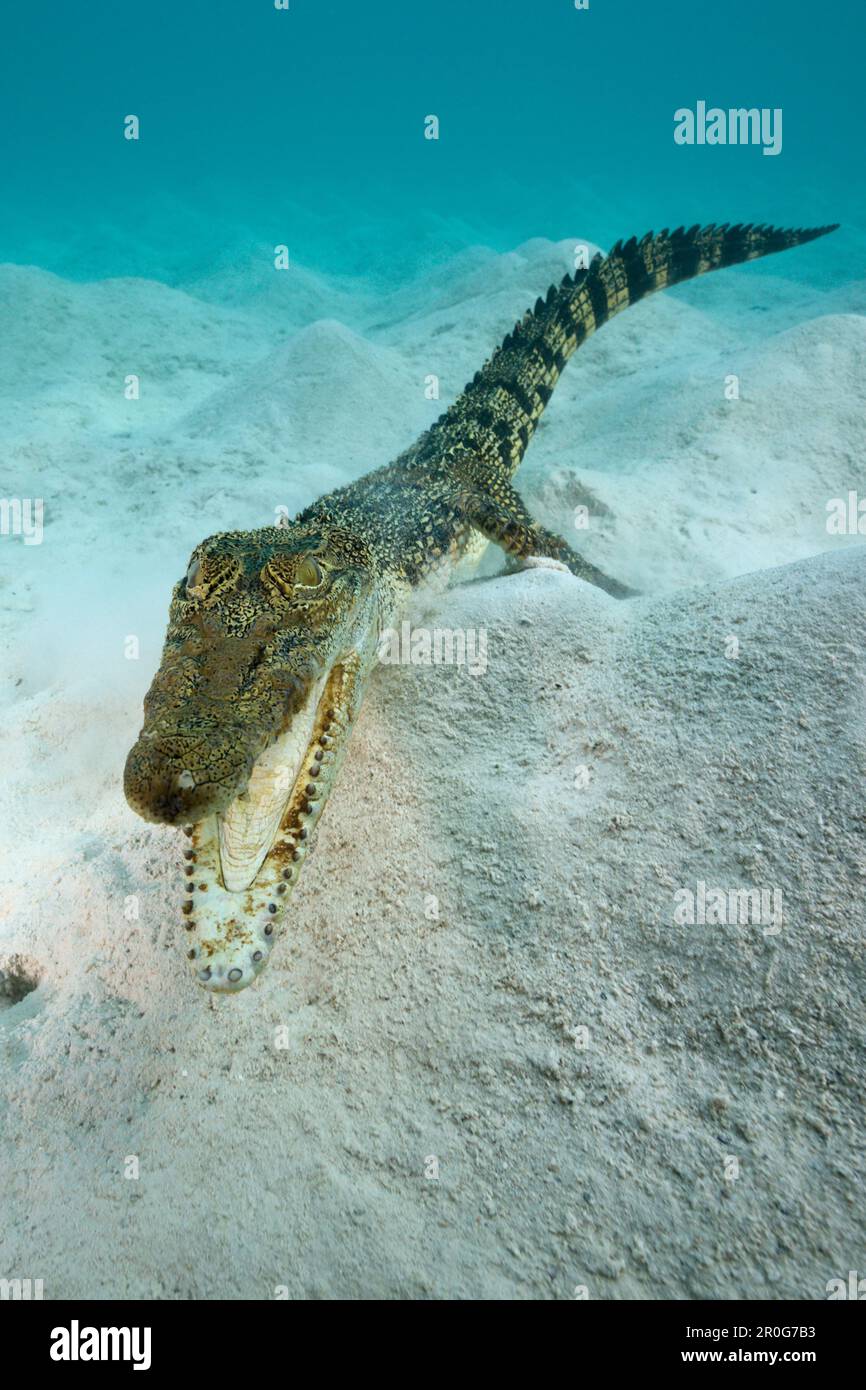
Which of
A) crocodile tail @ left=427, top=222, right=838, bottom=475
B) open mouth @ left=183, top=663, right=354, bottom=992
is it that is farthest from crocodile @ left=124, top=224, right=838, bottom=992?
crocodile tail @ left=427, top=222, right=838, bottom=475

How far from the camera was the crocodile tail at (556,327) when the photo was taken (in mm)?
5168

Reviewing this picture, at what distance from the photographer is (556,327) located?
593 centimetres

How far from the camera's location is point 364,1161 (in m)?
1.63

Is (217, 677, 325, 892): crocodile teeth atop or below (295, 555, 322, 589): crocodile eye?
below

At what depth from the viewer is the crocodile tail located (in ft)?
17.0

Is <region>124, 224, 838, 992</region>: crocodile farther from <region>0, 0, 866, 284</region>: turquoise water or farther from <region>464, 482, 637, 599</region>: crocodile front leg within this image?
<region>0, 0, 866, 284</region>: turquoise water

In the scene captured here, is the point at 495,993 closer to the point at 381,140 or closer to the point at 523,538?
the point at 523,538

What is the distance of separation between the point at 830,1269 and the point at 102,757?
3045 mm

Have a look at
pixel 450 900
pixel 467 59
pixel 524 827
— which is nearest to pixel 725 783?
pixel 524 827

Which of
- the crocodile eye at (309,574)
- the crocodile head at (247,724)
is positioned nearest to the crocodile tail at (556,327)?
the crocodile eye at (309,574)

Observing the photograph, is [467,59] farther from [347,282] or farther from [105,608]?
[105,608]

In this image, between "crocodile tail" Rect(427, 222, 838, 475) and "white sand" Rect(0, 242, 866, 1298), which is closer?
"white sand" Rect(0, 242, 866, 1298)

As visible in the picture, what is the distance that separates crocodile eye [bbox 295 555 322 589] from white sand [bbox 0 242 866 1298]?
581 mm
